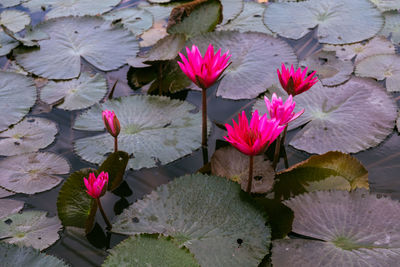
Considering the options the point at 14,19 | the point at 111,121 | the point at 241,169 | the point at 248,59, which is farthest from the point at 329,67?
the point at 14,19

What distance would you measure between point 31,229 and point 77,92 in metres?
1.12

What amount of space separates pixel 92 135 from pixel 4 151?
0.48 metres

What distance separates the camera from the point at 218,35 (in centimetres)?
307

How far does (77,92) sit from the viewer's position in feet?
9.05

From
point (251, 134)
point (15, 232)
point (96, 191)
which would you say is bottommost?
point (15, 232)

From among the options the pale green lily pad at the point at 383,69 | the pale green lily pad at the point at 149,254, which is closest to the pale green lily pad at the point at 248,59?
the pale green lily pad at the point at 383,69

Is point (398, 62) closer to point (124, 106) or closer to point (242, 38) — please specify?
point (242, 38)

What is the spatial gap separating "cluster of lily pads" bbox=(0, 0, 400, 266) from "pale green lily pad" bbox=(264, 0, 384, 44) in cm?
1

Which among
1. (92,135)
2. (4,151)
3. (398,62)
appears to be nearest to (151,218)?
(92,135)

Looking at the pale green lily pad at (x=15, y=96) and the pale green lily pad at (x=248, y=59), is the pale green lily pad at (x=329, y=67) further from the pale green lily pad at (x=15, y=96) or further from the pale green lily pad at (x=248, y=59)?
the pale green lily pad at (x=15, y=96)

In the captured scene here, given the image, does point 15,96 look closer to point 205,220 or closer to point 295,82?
point 205,220

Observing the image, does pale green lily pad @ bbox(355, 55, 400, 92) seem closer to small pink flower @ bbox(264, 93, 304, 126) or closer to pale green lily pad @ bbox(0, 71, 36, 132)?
small pink flower @ bbox(264, 93, 304, 126)

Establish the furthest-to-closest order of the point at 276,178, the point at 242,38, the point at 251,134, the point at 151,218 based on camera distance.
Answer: the point at 242,38
the point at 276,178
the point at 151,218
the point at 251,134

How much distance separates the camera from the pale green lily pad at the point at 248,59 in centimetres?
266
